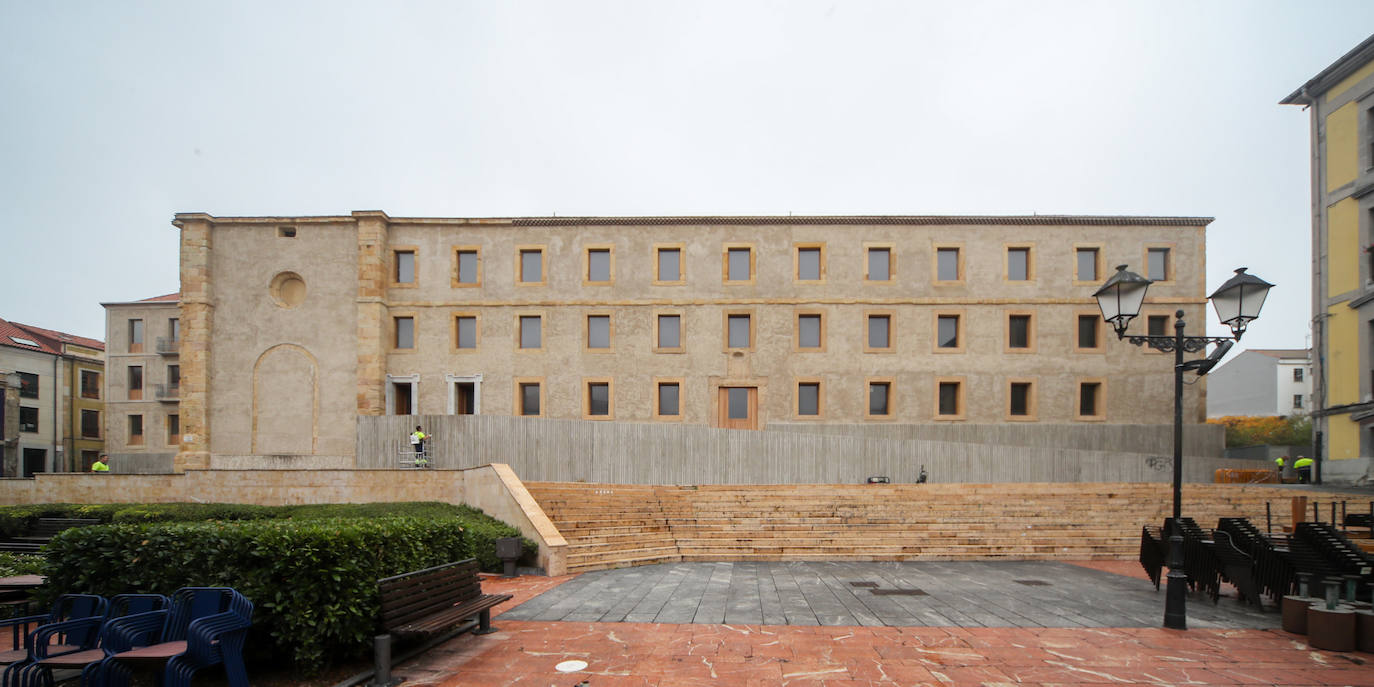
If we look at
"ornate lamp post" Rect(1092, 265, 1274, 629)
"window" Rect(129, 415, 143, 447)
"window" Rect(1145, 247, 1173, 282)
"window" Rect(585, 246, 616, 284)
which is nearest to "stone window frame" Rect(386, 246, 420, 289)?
"window" Rect(585, 246, 616, 284)

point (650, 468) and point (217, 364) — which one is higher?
point (217, 364)

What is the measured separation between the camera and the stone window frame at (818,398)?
2750cm

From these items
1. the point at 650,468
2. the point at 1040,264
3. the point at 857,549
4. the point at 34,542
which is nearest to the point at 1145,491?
the point at 857,549

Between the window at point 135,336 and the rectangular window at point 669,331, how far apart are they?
35.4 metres

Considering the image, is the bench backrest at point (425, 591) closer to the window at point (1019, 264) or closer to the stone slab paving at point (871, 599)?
the stone slab paving at point (871, 599)

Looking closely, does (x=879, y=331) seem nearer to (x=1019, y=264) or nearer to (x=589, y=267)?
(x=1019, y=264)

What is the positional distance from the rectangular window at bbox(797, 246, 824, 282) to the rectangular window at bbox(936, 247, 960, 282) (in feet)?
16.2

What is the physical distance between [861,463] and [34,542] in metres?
22.6

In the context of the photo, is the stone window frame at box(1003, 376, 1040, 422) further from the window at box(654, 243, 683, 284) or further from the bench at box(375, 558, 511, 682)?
the bench at box(375, 558, 511, 682)

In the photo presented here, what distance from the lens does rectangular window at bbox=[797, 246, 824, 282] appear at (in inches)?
1112

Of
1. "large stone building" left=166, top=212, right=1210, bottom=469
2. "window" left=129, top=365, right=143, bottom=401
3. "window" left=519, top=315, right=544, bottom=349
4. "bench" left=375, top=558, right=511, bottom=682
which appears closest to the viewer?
"bench" left=375, top=558, right=511, bottom=682

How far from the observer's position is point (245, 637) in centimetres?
594

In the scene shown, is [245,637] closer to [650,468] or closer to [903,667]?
[903,667]

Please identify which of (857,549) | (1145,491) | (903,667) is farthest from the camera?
(1145,491)
